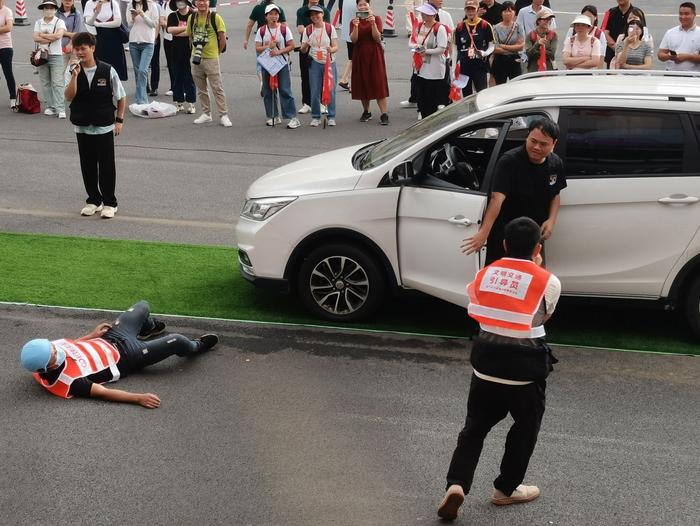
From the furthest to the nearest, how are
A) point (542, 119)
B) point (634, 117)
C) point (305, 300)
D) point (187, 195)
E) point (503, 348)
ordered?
point (187, 195), point (305, 300), point (634, 117), point (542, 119), point (503, 348)

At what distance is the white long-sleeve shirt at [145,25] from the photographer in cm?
1739

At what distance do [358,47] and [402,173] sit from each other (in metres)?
8.71

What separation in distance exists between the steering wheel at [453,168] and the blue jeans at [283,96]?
8.25 meters

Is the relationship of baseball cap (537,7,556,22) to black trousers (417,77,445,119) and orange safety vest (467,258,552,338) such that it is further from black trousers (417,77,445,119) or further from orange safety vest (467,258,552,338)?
orange safety vest (467,258,552,338)

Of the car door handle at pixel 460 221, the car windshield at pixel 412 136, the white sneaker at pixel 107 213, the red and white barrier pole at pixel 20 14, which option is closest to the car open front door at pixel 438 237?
the car door handle at pixel 460 221

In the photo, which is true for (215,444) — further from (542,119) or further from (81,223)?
(81,223)

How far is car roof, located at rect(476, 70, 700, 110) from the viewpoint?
321 inches

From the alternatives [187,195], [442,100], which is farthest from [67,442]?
[442,100]

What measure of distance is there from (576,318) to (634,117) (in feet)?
6.14

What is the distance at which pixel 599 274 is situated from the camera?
8.12 m

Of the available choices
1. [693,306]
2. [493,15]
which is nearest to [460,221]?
[693,306]

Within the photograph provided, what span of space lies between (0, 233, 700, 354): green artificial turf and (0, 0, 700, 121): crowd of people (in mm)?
6331

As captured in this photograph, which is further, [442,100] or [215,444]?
[442,100]

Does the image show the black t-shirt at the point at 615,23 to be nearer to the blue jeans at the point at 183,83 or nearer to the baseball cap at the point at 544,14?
the baseball cap at the point at 544,14
